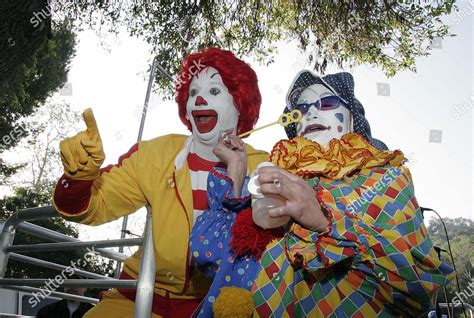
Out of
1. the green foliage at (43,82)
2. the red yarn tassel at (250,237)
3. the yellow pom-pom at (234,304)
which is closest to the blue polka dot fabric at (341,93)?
the red yarn tassel at (250,237)

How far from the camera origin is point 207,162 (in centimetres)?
214

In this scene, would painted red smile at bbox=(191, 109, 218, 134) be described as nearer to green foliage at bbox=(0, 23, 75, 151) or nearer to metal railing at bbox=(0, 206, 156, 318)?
metal railing at bbox=(0, 206, 156, 318)

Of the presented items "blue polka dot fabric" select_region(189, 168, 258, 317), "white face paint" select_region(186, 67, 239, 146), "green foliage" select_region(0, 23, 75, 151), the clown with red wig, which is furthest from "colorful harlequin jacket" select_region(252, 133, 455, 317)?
"green foliage" select_region(0, 23, 75, 151)

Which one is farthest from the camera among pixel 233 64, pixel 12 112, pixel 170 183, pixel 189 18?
pixel 12 112

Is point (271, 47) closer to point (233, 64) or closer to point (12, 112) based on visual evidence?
point (233, 64)

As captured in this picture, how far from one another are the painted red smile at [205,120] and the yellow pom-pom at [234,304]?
0.94 metres

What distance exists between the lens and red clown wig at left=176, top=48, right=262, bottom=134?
2.24 meters

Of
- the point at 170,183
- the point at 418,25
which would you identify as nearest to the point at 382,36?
the point at 418,25

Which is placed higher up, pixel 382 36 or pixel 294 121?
pixel 382 36

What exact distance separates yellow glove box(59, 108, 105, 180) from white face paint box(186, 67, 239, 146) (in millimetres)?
494

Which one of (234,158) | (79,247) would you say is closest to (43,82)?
(79,247)

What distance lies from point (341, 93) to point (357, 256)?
2.21 feet

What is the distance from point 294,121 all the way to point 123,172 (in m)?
0.82

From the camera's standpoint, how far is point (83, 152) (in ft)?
5.77
